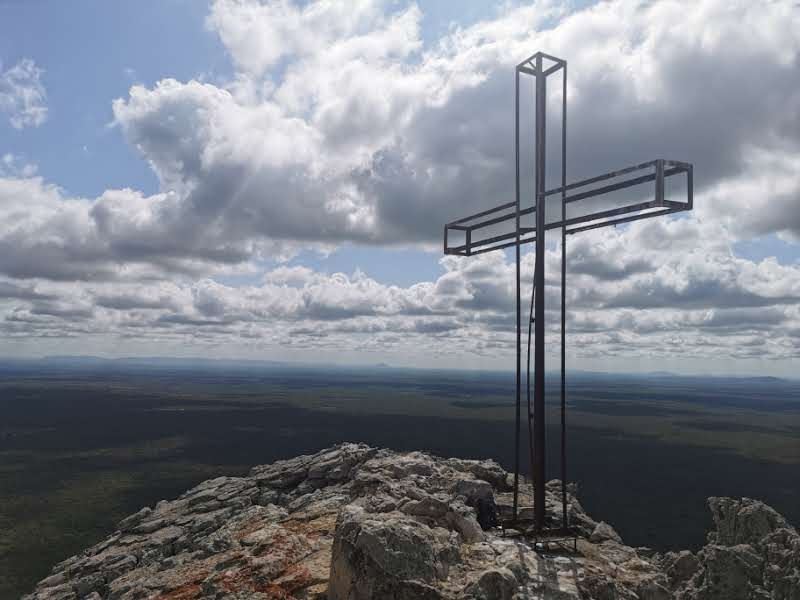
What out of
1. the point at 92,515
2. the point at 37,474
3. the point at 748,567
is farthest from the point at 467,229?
the point at 37,474

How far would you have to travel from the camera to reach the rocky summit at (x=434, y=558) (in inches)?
480

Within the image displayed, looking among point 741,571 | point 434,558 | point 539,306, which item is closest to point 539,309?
point 539,306

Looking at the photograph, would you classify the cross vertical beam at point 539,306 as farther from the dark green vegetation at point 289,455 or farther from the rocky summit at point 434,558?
the dark green vegetation at point 289,455

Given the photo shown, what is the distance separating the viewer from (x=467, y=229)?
18516 millimetres

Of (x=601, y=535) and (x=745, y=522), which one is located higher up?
(x=745, y=522)

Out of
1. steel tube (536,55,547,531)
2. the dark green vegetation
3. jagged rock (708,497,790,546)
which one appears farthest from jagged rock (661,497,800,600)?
the dark green vegetation

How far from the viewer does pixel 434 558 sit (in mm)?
12617

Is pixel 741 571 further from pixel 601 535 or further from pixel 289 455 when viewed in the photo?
pixel 289 455

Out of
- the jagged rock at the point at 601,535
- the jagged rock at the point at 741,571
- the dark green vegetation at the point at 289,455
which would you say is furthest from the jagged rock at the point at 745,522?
the dark green vegetation at the point at 289,455

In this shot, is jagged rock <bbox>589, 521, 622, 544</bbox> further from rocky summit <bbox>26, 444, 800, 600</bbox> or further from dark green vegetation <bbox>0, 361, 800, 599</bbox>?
dark green vegetation <bbox>0, 361, 800, 599</bbox>

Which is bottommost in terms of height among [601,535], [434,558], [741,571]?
[601,535]

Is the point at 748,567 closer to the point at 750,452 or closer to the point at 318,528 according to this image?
the point at 318,528

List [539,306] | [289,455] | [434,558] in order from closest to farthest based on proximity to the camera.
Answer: [434,558]
[539,306]
[289,455]

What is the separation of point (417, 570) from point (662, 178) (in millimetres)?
10461
